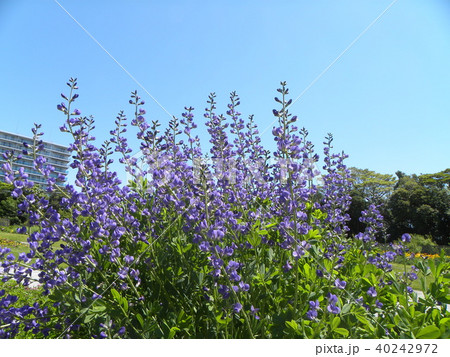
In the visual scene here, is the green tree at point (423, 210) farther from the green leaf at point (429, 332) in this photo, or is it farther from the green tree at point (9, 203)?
the green leaf at point (429, 332)

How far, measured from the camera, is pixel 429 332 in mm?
1804

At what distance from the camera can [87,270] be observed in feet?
8.53

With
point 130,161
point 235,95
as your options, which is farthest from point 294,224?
point 235,95

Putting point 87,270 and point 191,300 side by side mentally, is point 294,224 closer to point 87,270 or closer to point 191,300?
point 191,300

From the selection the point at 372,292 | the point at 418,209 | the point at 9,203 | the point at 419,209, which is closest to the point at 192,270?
the point at 372,292

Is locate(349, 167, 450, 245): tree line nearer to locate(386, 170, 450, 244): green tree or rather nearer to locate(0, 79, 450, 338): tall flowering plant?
locate(386, 170, 450, 244): green tree

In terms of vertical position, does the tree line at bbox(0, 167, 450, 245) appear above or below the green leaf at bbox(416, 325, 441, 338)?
above

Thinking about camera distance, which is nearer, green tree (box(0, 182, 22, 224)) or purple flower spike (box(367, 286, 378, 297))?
purple flower spike (box(367, 286, 378, 297))

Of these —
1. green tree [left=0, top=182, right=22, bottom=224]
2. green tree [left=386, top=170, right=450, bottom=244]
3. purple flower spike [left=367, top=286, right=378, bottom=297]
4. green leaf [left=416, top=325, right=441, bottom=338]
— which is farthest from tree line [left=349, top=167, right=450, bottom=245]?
green leaf [left=416, top=325, right=441, bottom=338]

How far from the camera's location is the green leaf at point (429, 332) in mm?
1790

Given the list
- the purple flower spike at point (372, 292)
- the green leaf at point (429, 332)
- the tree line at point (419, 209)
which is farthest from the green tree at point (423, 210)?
the green leaf at point (429, 332)

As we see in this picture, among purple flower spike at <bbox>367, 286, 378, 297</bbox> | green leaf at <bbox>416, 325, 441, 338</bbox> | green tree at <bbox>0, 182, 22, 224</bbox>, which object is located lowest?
green leaf at <bbox>416, 325, 441, 338</bbox>

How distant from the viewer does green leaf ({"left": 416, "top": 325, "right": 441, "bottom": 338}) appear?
5.87 feet

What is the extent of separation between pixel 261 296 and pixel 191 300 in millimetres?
544
